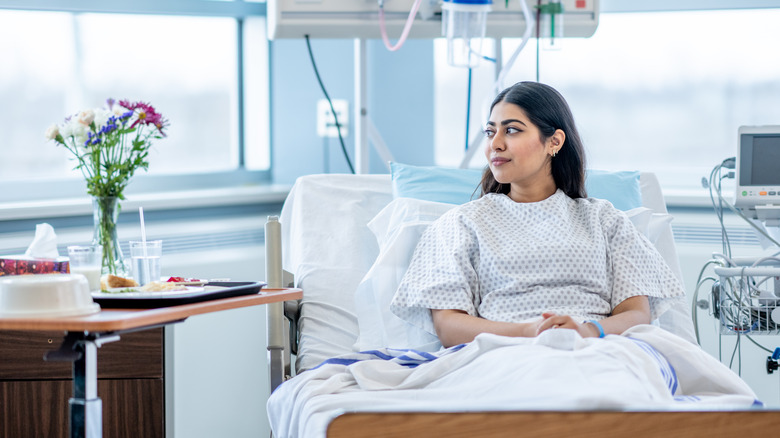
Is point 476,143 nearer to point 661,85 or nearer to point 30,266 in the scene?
point 661,85

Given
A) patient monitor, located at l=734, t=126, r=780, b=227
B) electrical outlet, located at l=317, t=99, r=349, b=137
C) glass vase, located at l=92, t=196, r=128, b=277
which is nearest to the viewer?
glass vase, located at l=92, t=196, r=128, b=277

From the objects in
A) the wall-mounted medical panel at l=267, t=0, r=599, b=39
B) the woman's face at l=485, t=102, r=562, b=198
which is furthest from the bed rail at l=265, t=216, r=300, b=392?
the wall-mounted medical panel at l=267, t=0, r=599, b=39

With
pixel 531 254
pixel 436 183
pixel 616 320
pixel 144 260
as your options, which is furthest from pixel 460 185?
pixel 144 260

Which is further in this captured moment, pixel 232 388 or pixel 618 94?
A: pixel 618 94

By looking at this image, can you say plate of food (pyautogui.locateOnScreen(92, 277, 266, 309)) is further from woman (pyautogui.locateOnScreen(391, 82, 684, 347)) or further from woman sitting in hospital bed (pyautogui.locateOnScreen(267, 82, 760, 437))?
woman (pyautogui.locateOnScreen(391, 82, 684, 347))

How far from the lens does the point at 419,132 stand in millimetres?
3189

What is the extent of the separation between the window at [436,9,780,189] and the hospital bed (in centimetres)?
86

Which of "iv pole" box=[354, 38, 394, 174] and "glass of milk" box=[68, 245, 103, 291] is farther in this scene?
"iv pole" box=[354, 38, 394, 174]

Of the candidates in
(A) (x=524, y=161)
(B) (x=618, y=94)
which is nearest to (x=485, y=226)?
(A) (x=524, y=161)

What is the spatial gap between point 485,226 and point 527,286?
0.18m

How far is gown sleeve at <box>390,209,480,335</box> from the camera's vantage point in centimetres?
185

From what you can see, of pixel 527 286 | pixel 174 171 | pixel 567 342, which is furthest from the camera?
pixel 174 171

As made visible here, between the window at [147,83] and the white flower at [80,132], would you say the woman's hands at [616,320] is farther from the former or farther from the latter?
the window at [147,83]

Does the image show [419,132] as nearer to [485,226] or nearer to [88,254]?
[485,226]
